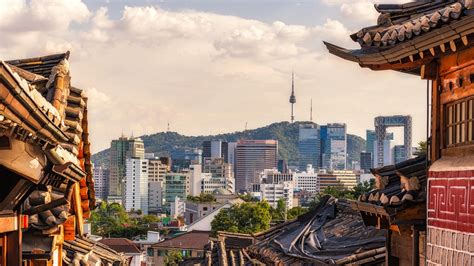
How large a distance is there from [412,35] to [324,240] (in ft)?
43.7

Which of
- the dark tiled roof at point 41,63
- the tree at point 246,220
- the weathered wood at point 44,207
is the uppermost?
the dark tiled roof at point 41,63

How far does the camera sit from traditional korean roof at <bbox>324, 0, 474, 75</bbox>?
10727 mm

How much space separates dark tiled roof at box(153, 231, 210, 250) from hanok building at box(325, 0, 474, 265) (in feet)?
321

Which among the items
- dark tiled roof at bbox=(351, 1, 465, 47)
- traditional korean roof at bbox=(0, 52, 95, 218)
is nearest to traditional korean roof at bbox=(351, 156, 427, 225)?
dark tiled roof at bbox=(351, 1, 465, 47)

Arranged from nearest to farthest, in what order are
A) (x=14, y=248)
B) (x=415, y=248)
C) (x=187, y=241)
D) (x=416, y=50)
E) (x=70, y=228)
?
1. (x=14, y=248)
2. (x=416, y=50)
3. (x=415, y=248)
4. (x=70, y=228)
5. (x=187, y=241)

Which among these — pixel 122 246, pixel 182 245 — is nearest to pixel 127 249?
pixel 122 246

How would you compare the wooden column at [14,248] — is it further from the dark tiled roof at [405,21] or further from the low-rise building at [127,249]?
the low-rise building at [127,249]

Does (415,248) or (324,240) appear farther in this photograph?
(324,240)

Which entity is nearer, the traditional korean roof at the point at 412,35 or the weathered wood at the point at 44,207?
the traditional korean roof at the point at 412,35

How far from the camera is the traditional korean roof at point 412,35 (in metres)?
10.7

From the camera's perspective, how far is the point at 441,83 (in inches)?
525

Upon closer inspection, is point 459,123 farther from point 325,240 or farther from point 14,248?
point 325,240

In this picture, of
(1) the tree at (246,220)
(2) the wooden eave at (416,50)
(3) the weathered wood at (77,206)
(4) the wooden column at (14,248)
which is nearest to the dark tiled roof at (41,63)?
(3) the weathered wood at (77,206)

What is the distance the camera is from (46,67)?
1664cm
